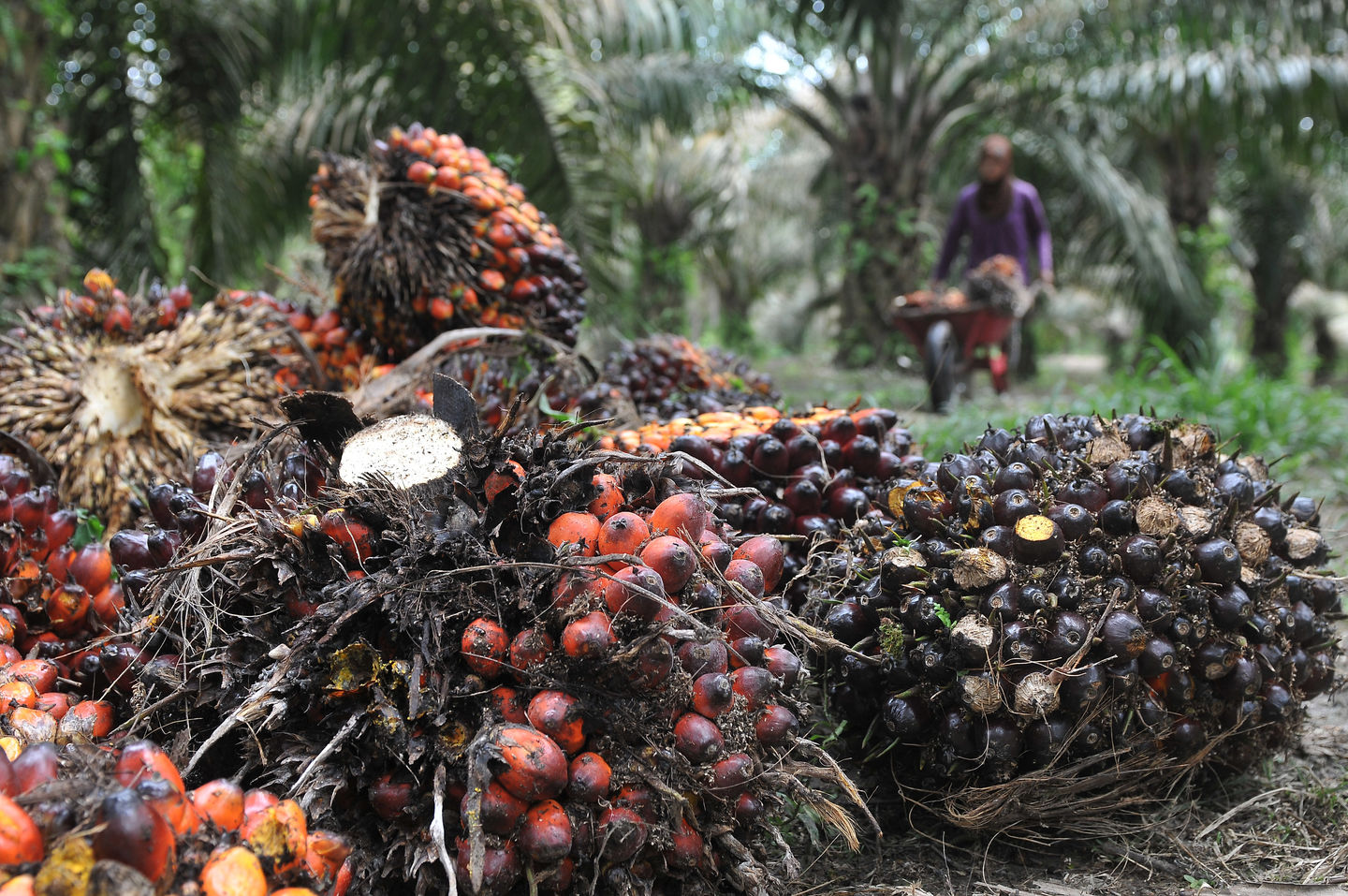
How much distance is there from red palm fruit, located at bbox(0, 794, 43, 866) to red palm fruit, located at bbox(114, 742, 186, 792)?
84 millimetres

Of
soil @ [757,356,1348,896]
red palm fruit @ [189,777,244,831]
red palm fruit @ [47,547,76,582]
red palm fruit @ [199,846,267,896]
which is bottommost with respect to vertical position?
soil @ [757,356,1348,896]

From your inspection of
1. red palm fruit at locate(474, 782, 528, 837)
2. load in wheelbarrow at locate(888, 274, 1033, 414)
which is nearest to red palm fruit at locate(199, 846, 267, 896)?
red palm fruit at locate(474, 782, 528, 837)

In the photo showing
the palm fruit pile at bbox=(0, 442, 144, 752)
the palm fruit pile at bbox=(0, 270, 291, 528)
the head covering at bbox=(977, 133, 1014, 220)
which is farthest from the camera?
the head covering at bbox=(977, 133, 1014, 220)

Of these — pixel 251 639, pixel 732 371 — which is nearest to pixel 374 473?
pixel 251 639

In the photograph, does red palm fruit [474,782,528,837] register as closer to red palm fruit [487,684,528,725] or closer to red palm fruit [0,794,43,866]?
red palm fruit [487,684,528,725]

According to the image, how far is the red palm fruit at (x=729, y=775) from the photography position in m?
1.06

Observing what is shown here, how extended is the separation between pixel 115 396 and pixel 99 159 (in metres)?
5.46

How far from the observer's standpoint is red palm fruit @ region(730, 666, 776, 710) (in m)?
1.11

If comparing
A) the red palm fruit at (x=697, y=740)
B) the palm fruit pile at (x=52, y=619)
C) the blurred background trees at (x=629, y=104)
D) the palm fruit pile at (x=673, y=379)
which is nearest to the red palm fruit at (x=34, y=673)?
the palm fruit pile at (x=52, y=619)

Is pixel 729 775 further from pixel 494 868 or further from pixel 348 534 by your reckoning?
pixel 348 534

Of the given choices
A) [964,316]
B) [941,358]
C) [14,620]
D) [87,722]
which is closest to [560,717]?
[87,722]

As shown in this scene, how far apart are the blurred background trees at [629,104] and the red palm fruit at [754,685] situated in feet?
12.1

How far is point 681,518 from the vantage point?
118 centimetres

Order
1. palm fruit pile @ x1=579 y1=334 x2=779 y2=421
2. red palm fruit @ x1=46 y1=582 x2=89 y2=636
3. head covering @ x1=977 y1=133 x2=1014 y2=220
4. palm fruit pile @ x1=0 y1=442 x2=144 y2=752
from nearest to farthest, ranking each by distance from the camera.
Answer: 1. palm fruit pile @ x1=0 y1=442 x2=144 y2=752
2. red palm fruit @ x1=46 y1=582 x2=89 y2=636
3. palm fruit pile @ x1=579 y1=334 x2=779 y2=421
4. head covering @ x1=977 y1=133 x2=1014 y2=220
